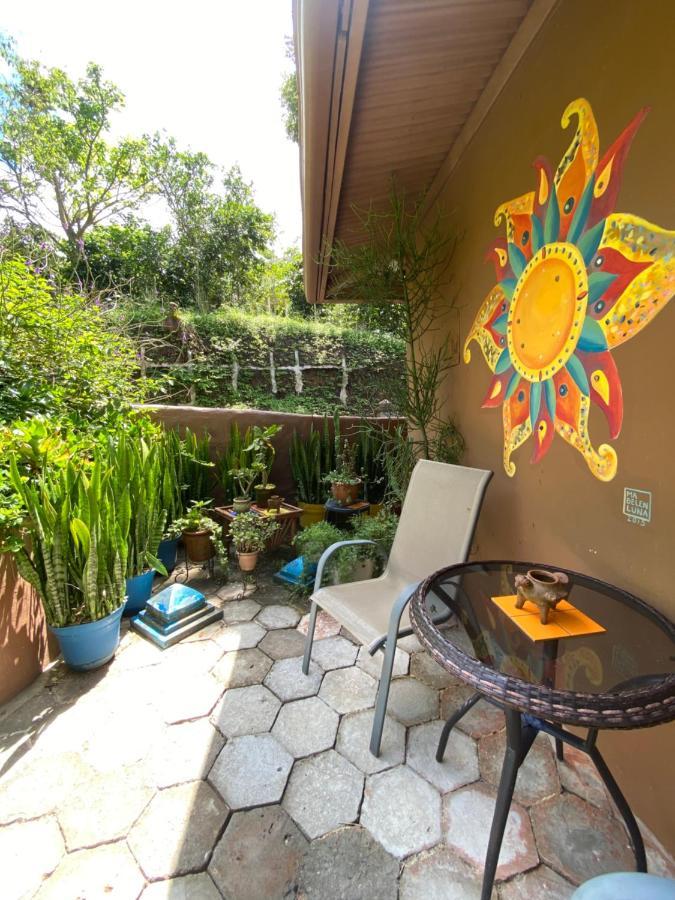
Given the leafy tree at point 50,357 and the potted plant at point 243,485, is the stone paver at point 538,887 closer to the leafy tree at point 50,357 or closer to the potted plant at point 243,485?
the potted plant at point 243,485

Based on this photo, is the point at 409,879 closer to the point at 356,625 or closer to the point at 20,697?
the point at 356,625

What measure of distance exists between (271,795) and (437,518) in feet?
4.51

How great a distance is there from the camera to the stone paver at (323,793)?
4.36 feet

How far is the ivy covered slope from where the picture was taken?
311 inches

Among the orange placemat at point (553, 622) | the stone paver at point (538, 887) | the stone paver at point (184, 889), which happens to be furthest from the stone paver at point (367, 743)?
the orange placemat at point (553, 622)

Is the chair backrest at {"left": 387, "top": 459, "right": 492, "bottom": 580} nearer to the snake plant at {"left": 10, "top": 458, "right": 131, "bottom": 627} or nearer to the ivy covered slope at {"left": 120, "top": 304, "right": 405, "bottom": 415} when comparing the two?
the snake plant at {"left": 10, "top": 458, "right": 131, "bottom": 627}

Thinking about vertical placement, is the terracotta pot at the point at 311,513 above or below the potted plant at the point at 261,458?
below

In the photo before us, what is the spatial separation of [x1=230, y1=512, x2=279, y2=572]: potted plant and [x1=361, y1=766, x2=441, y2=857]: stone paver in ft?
5.82

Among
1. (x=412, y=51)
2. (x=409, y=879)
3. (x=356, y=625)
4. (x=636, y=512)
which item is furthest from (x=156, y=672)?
(x=412, y=51)

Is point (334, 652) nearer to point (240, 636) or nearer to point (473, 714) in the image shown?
point (240, 636)

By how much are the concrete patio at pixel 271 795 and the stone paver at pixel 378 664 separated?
7 cm

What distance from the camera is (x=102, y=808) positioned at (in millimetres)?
1358

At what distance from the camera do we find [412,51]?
71.7 inches

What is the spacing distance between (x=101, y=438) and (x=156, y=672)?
1.58 meters
